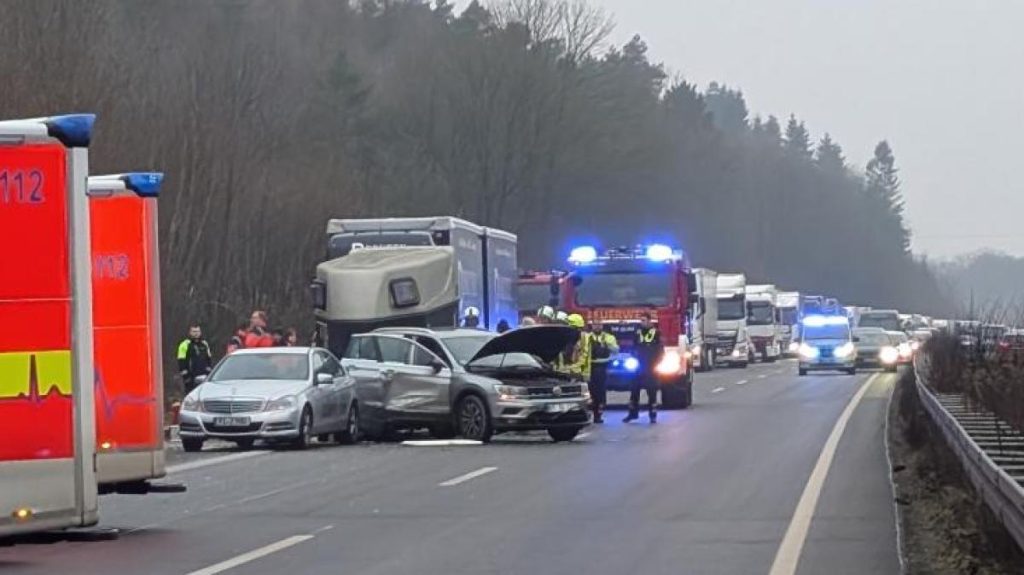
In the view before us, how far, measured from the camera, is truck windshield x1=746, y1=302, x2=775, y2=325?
7894 cm

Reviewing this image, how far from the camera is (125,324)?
48.6 feet

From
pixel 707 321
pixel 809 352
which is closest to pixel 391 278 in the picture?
pixel 809 352

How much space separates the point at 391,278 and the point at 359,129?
48021 millimetres

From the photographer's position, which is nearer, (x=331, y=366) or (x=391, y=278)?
(x=331, y=366)

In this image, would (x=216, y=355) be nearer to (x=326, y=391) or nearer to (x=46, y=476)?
(x=326, y=391)

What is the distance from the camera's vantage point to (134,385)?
48.8 feet

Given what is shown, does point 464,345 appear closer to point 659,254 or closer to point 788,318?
point 659,254

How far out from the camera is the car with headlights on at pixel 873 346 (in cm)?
6166

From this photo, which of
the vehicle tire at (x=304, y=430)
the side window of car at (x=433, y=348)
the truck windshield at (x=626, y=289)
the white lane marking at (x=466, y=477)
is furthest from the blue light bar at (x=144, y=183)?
the truck windshield at (x=626, y=289)

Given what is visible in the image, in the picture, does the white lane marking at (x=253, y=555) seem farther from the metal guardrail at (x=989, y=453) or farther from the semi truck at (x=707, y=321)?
the semi truck at (x=707, y=321)

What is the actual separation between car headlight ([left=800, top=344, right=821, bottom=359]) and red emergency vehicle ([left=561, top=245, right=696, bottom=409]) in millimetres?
21468

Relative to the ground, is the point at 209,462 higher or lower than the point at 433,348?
lower

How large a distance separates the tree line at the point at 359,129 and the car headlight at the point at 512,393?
41.3ft

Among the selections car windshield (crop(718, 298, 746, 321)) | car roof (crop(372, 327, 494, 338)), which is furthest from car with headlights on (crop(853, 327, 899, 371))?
Answer: car roof (crop(372, 327, 494, 338))
